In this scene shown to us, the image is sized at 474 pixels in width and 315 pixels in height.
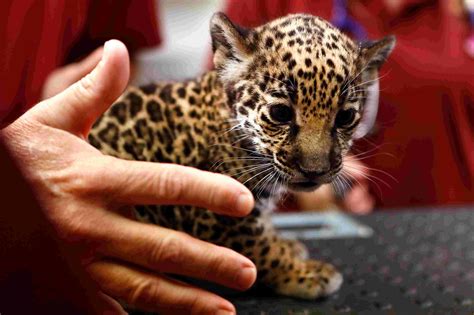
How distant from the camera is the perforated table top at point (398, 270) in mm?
721

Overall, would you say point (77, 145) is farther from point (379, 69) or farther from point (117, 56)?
point (379, 69)

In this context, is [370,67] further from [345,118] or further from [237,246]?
[237,246]

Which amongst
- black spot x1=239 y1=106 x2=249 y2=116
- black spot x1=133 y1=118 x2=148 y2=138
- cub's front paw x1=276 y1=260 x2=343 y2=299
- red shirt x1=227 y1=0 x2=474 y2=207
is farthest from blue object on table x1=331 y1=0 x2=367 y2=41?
cub's front paw x1=276 y1=260 x2=343 y2=299

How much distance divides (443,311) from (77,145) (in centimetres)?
50

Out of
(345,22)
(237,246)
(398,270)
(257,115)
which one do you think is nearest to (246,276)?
(237,246)

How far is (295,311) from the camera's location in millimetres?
693

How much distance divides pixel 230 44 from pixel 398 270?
0.56 meters

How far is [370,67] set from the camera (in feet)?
1.87

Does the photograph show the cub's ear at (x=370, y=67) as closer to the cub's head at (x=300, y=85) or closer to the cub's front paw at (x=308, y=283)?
the cub's head at (x=300, y=85)

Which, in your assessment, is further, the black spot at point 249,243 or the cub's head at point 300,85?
the black spot at point 249,243

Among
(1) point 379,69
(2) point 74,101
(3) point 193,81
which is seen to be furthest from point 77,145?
(1) point 379,69

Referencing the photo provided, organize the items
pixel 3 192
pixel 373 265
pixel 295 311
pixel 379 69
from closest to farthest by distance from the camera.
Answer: pixel 3 192
pixel 379 69
pixel 295 311
pixel 373 265

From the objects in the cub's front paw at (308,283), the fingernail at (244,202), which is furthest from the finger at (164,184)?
the cub's front paw at (308,283)

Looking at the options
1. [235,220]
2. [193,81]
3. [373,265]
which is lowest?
[373,265]
